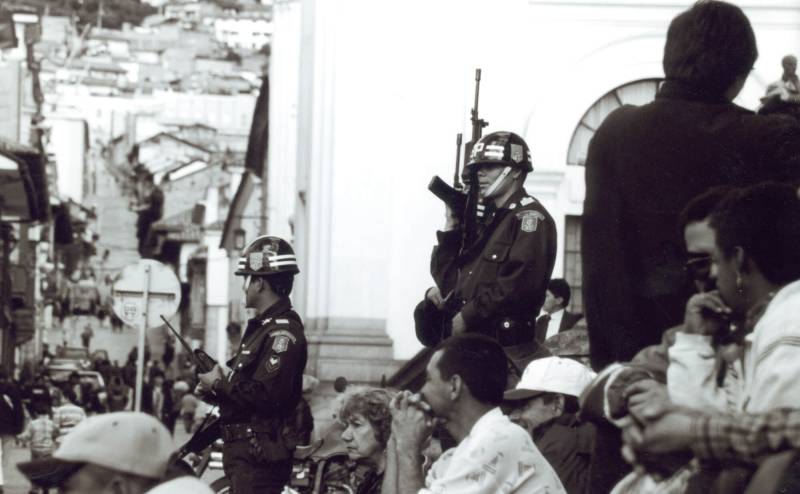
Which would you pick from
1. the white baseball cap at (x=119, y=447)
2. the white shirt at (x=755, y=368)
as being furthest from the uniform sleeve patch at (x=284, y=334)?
the white shirt at (x=755, y=368)

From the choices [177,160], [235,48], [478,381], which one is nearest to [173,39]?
[235,48]

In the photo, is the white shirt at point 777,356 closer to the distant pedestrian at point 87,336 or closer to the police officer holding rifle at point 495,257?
the police officer holding rifle at point 495,257

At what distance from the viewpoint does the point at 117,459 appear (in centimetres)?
536

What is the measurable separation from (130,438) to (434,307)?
3.22 m

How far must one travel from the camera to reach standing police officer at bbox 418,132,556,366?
785cm

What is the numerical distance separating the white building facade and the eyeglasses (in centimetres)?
1274

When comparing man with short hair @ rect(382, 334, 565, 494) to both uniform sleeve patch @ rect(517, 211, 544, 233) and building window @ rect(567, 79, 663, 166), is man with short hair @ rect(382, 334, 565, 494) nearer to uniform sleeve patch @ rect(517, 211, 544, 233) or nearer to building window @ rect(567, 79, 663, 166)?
uniform sleeve patch @ rect(517, 211, 544, 233)

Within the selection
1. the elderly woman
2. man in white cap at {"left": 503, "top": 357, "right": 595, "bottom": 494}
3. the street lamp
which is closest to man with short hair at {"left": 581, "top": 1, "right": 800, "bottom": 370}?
man in white cap at {"left": 503, "top": 357, "right": 595, "bottom": 494}

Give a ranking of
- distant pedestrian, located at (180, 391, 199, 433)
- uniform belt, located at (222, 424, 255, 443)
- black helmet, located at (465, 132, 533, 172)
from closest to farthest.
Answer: black helmet, located at (465, 132, 533, 172), uniform belt, located at (222, 424, 255, 443), distant pedestrian, located at (180, 391, 199, 433)

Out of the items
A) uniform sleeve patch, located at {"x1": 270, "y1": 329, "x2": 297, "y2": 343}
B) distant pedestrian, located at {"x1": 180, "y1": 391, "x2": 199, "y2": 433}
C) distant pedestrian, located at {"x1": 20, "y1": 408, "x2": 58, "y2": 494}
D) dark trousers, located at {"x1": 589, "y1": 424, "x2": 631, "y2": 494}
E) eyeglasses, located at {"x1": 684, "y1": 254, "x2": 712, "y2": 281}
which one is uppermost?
eyeglasses, located at {"x1": 684, "y1": 254, "x2": 712, "y2": 281}

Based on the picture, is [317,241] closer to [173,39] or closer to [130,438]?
[130,438]

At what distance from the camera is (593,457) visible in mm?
5379

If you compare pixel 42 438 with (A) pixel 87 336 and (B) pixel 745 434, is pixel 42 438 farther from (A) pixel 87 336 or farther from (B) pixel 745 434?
(A) pixel 87 336

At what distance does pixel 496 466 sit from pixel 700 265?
5.01 ft
